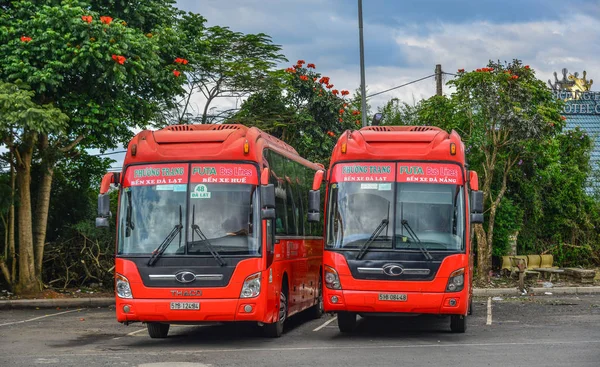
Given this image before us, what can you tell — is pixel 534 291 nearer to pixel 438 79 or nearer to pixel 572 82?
pixel 438 79

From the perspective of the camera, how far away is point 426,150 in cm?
1448

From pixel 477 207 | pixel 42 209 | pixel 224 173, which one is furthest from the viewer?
pixel 42 209

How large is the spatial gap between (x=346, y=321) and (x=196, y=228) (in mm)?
3325

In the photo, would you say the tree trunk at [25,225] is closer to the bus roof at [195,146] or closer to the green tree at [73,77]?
the green tree at [73,77]

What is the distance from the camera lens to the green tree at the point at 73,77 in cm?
1981

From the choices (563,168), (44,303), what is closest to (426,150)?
(44,303)

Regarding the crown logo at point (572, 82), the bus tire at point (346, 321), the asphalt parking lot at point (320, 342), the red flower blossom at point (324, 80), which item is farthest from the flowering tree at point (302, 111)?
the crown logo at point (572, 82)

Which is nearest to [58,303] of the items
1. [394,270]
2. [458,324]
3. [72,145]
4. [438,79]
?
[72,145]

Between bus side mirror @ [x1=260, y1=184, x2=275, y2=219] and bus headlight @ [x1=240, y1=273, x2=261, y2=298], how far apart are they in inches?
33.2

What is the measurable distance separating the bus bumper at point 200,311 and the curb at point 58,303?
9764mm

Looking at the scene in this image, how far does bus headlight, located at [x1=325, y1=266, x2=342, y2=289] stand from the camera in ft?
45.8

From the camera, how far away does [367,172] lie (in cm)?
1433

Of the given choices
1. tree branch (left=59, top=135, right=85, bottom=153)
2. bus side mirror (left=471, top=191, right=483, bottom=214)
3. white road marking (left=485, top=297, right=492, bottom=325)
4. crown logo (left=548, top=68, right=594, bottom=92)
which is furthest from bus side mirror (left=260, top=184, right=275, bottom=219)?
crown logo (left=548, top=68, right=594, bottom=92)

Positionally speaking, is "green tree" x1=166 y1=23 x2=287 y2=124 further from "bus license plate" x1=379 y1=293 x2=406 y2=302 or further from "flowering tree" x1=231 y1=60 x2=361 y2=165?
"bus license plate" x1=379 y1=293 x2=406 y2=302
